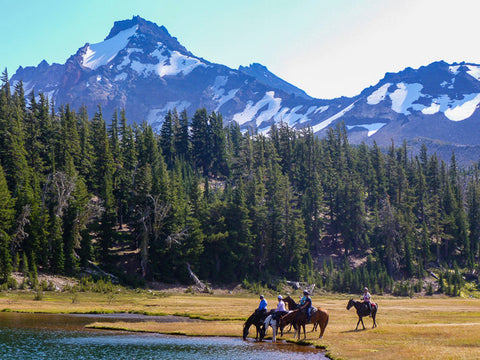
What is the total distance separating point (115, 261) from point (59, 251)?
13.7 meters

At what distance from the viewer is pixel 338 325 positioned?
132ft

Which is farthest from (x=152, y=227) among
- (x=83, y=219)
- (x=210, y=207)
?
(x=210, y=207)

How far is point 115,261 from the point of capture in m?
84.1

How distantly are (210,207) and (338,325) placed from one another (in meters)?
57.4

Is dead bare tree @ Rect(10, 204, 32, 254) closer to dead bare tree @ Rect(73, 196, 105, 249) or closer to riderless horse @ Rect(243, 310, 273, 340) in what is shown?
dead bare tree @ Rect(73, 196, 105, 249)

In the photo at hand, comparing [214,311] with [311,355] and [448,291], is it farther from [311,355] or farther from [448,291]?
[448,291]

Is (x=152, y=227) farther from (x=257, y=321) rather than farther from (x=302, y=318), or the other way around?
(x=302, y=318)

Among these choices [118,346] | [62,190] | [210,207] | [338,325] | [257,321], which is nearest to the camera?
[118,346]

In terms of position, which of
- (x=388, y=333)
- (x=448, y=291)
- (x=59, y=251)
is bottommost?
(x=448, y=291)

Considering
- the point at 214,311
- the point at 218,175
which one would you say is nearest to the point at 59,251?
the point at 214,311

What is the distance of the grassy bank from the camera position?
27000mm

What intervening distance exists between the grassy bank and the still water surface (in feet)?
8.11

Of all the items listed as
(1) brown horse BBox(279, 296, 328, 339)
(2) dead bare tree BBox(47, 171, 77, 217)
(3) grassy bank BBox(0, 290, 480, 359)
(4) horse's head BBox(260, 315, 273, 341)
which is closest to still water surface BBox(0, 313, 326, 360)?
(4) horse's head BBox(260, 315, 273, 341)

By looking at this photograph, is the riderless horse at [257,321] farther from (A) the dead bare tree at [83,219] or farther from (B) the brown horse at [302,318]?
(A) the dead bare tree at [83,219]
